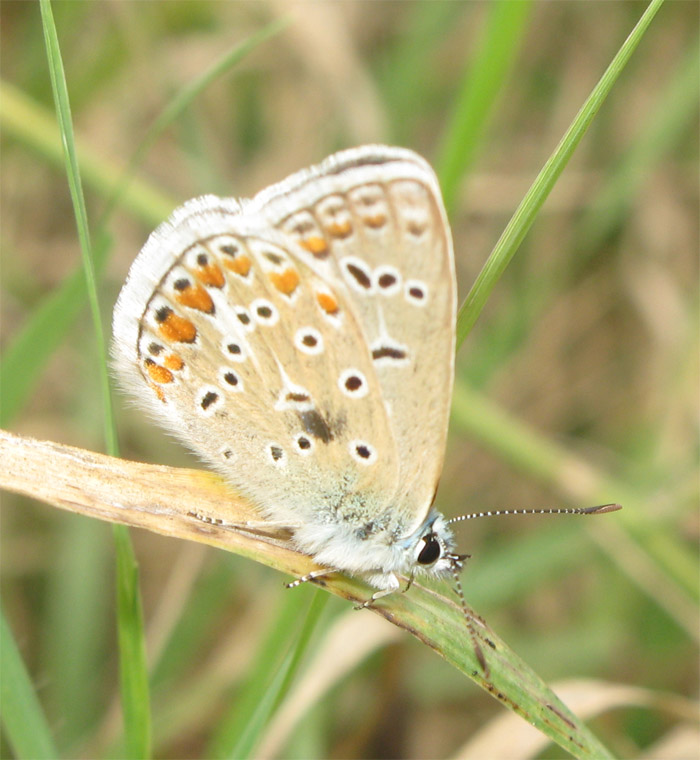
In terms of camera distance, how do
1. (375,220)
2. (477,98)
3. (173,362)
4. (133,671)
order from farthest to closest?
(477,98)
(173,362)
(375,220)
(133,671)

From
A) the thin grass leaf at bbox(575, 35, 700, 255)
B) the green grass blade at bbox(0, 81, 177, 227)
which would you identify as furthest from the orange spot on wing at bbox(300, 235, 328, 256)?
the thin grass leaf at bbox(575, 35, 700, 255)

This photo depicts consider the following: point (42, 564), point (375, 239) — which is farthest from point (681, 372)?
point (42, 564)

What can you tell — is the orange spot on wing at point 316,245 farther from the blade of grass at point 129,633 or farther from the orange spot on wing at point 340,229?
the blade of grass at point 129,633

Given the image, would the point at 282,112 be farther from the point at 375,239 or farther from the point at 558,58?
the point at 375,239


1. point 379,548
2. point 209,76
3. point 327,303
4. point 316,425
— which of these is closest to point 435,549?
point 379,548

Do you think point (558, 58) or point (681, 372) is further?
point (558, 58)

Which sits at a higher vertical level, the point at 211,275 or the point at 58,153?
the point at 58,153

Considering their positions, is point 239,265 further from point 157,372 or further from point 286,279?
point 157,372
